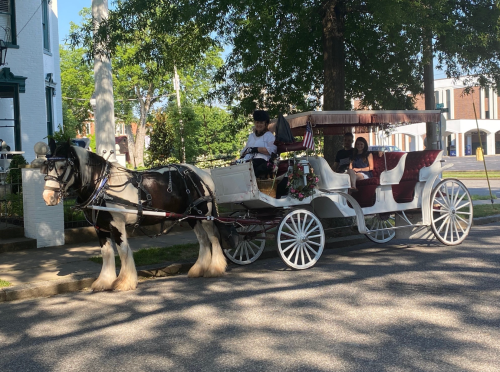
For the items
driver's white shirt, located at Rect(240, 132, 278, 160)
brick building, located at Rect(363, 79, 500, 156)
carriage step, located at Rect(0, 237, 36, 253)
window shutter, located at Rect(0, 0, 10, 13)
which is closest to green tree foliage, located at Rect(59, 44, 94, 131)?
brick building, located at Rect(363, 79, 500, 156)

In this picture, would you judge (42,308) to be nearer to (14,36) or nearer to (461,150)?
(14,36)

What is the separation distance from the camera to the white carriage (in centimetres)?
847

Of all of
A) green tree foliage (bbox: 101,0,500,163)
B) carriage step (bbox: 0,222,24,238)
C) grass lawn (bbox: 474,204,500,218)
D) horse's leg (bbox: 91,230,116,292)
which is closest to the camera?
horse's leg (bbox: 91,230,116,292)

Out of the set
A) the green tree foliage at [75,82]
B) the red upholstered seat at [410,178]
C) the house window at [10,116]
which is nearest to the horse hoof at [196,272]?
the red upholstered seat at [410,178]

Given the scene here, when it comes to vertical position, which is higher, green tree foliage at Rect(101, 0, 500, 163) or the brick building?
the brick building

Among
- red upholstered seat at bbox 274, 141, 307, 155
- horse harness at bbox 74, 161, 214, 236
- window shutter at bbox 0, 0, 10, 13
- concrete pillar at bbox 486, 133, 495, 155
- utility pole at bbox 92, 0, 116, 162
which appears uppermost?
window shutter at bbox 0, 0, 10, 13

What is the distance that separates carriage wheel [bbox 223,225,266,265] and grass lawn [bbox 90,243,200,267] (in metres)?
0.68

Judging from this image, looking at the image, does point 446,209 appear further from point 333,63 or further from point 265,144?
point 333,63

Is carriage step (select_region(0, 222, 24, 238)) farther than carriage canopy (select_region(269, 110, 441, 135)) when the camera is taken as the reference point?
Yes

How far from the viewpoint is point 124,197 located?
7785mm

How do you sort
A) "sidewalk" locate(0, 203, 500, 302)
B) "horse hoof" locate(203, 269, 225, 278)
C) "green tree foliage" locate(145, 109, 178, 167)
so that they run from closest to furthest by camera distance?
"sidewalk" locate(0, 203, 500, 302), "horse hoof" locate(203, 269, 225, 278), "green tree foliage" locate(145, 109, 178, 167)

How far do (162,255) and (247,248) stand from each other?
1397 millimetres

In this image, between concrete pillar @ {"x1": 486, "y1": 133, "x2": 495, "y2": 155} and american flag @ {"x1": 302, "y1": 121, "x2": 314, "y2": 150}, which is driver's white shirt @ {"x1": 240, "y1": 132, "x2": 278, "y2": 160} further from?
concrete pillar @ {"x1": 486, "y1": 133, "x2": 495, "y2": 155}

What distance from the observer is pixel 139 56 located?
41.7ft
